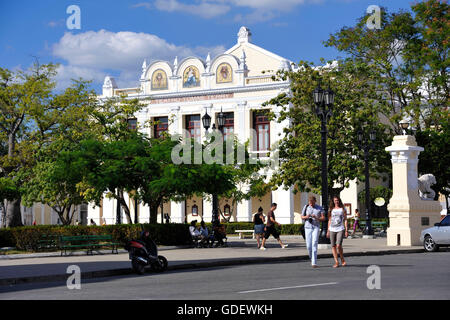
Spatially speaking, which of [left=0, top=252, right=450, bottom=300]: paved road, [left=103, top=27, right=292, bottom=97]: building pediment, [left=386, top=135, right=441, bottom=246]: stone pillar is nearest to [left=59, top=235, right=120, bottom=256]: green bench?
[left=0, top=252, right=450, bottom=300]: paved road

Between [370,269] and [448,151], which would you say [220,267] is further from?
[448,151]

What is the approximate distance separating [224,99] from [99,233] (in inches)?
1385

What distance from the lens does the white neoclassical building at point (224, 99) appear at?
6275 cm

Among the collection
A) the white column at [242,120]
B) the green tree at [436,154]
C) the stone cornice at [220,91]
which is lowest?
the green tree at [436,154]

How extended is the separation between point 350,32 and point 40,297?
125ft

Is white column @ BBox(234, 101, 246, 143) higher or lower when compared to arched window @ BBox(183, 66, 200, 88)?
lower

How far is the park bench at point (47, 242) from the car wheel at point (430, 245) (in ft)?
47.9

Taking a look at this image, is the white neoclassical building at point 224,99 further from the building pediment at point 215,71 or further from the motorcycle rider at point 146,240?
the motorcycle rider at point 146,240

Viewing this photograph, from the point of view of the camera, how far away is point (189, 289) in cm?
1422

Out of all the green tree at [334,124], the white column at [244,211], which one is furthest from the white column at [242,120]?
the green tree at [334,124]

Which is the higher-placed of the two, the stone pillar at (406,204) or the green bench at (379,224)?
the stone pillar at (406,204)

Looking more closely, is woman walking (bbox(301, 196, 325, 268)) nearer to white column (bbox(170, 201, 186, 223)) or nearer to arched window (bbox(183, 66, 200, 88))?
white column (bbox(170, 201, 186, 223))

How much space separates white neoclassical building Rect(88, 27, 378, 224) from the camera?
6275cm

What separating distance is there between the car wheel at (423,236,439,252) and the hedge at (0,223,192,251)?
10.5m
